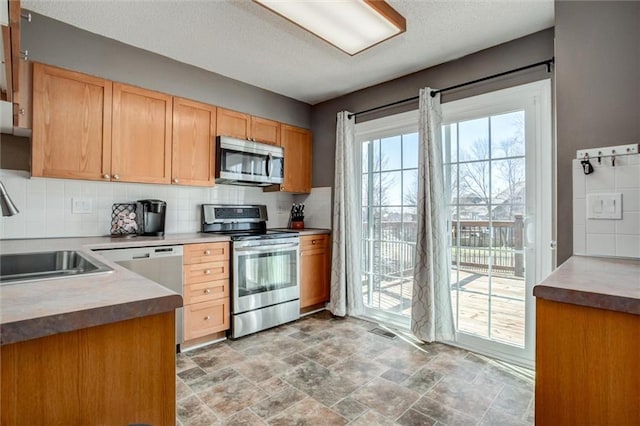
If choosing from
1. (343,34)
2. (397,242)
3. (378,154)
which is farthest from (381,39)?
(397,242)

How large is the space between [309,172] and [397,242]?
1.44 meters

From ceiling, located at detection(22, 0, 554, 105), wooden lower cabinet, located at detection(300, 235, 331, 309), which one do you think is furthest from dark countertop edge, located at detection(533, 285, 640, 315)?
wooden lower cabinet, located at detection(300, 235, 331, 309)

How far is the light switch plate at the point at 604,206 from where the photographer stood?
4.98 feet

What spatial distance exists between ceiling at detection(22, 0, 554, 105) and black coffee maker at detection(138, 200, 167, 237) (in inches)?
51.0

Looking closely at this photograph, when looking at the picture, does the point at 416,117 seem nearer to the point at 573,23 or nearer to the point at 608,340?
the point at 573,23

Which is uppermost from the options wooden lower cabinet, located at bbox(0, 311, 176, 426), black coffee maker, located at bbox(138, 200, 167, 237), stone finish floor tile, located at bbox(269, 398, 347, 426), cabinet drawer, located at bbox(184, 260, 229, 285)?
black coffee maker, located at bbox(138, 200, 167, 237)

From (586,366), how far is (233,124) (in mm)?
3154

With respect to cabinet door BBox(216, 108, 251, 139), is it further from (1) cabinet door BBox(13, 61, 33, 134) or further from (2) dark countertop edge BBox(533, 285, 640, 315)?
(2) dark countertop edge BBox(533, 285, 640, 315)

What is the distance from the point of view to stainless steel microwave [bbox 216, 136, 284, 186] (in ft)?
10.1

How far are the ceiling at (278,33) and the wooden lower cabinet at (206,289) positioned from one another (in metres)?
1.64

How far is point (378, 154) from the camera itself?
3.39 m

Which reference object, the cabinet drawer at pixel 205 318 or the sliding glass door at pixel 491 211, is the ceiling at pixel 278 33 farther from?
the cabinet drawer at pixel 205 318

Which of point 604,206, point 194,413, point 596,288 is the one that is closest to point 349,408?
point 194,413

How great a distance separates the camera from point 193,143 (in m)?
2.95
